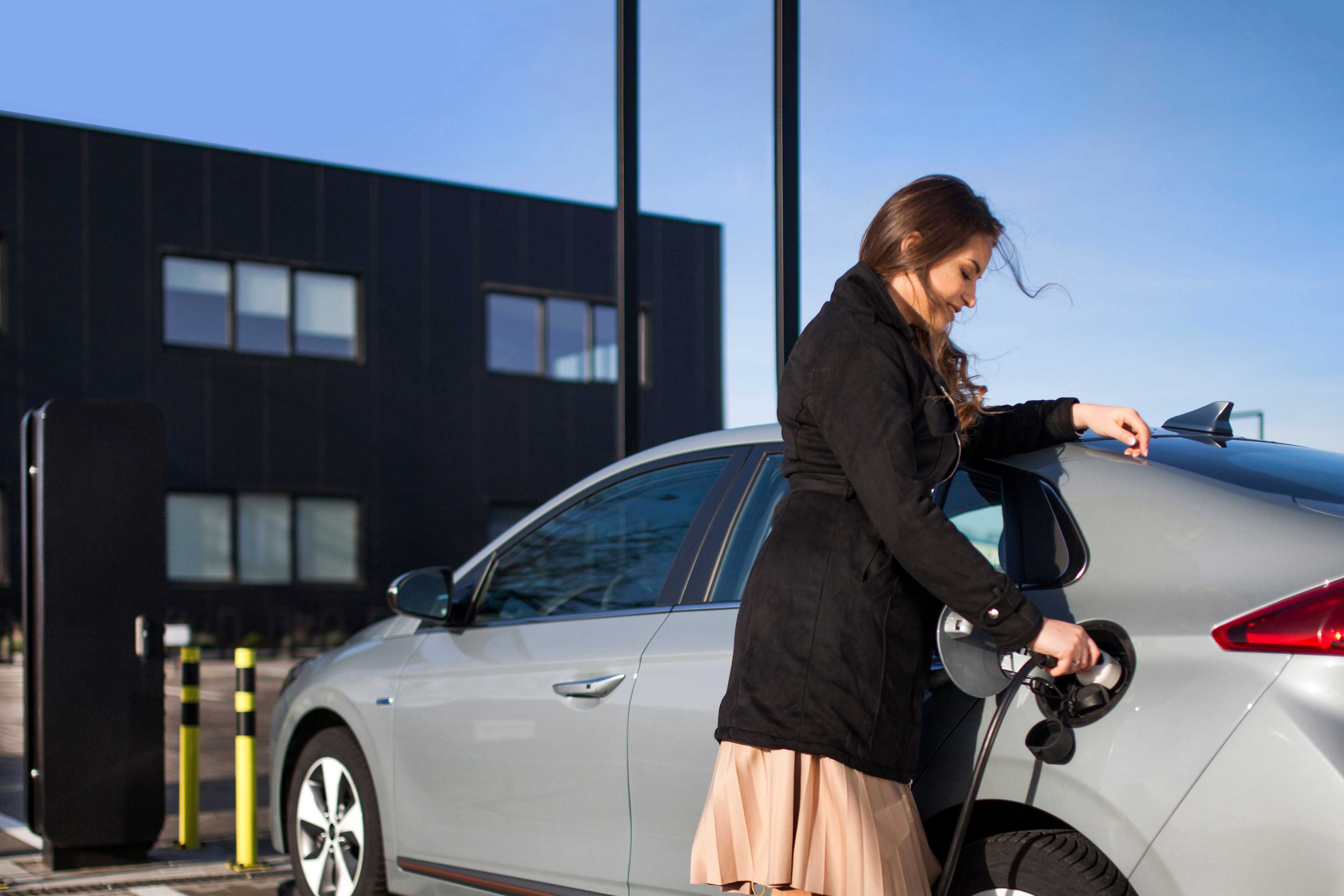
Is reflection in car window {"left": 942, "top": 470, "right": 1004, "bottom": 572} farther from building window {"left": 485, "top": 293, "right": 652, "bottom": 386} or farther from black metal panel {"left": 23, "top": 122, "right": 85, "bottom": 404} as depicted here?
building window {"left": 485, "top": 293, "right": 652, "bottom": 386}

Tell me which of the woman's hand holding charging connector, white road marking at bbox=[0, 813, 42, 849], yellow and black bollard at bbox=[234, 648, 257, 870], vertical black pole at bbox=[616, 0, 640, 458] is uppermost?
vertical black pole at bbox=[616, 0, 640, 458]

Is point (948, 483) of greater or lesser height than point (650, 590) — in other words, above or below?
above

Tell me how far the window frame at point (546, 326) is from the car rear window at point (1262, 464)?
20.6 metres

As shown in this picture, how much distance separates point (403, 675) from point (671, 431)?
68.5 feet

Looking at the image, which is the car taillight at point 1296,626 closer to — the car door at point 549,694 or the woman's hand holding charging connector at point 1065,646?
the woman's hand holding charging connector at point 1065,646

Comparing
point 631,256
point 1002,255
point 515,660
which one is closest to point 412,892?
point 515,660

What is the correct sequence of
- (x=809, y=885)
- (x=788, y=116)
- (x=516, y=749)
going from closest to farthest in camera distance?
(x=809, y=885)
(x=516, y=749)
(x=788, y=116)

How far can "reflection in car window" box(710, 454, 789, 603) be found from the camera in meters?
3.26

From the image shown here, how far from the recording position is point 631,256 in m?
6.02

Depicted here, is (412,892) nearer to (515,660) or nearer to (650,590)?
(515,660)

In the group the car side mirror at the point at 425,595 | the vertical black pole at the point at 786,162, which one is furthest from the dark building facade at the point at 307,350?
the car side mirror at the point at 425,595

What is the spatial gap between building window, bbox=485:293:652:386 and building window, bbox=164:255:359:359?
2.58 m

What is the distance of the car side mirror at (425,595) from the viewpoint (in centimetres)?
400

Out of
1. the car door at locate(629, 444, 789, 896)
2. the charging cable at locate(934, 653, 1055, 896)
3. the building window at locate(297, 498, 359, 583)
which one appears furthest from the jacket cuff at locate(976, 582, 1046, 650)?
the building window at locate(297, 498, 359, 583)
